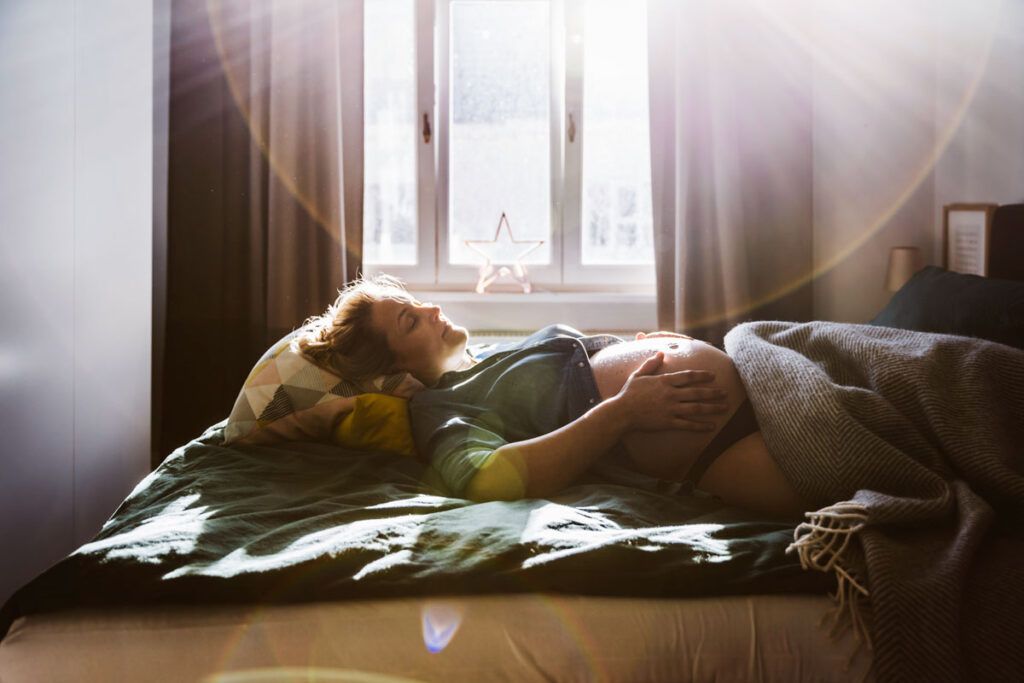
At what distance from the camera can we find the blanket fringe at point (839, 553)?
3.24 ft

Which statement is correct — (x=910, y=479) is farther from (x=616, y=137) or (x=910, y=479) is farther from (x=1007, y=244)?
(x=616, y=137)

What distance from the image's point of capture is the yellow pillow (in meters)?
1.63

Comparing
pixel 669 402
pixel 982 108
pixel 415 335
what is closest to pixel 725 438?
pixel 669 402

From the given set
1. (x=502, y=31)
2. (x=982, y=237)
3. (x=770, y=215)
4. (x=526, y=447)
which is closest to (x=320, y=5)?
(x=502, y=31)

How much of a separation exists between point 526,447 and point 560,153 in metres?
1.97

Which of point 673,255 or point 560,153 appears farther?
point 560,153

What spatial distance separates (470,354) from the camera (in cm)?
206

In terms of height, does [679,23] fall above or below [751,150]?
above

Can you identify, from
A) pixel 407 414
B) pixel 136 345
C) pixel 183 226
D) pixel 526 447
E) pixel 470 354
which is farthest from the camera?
pixel 183 226

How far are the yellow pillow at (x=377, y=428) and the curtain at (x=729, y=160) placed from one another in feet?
4.82

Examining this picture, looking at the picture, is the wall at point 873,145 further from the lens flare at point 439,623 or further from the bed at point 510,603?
the lens flare at point 439,623

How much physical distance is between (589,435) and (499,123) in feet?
6.62

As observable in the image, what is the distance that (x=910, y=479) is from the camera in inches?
45.1

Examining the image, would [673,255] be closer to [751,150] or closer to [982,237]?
[751,150]
